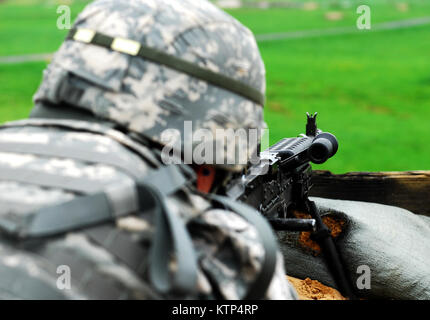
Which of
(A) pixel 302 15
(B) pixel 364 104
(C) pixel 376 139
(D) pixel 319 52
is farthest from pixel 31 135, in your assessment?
(A) pixel 302 15

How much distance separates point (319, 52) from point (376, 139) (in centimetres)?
468

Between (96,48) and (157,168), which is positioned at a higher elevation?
(96,48)

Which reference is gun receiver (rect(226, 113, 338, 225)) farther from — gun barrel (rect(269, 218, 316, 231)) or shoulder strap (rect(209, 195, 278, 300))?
shoulder strap (rect(209, 195, 278, 300))

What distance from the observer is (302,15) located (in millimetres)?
12992

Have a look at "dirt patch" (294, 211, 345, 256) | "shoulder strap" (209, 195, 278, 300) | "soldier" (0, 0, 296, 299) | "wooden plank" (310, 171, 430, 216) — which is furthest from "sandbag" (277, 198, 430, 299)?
"shoulder strap" (209, 195, 278, 300)

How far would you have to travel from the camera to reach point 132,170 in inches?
37.1

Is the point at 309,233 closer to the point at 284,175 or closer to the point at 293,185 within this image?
the point at 293,185

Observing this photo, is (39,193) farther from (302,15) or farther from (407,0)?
(407,0)

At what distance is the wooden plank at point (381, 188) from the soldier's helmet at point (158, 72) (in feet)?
5.49

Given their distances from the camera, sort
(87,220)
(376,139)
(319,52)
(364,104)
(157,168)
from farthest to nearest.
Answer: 1. (319,52)
2. (364,104)
3. (376,139)
4. (157,168)
5. (87,220)

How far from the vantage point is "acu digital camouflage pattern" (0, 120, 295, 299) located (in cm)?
88

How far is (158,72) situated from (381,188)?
191cm

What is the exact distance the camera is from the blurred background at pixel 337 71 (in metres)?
4.62

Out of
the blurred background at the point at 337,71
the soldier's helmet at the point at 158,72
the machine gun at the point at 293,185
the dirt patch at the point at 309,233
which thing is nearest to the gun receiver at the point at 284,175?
the machine gun at the point at 293,185
